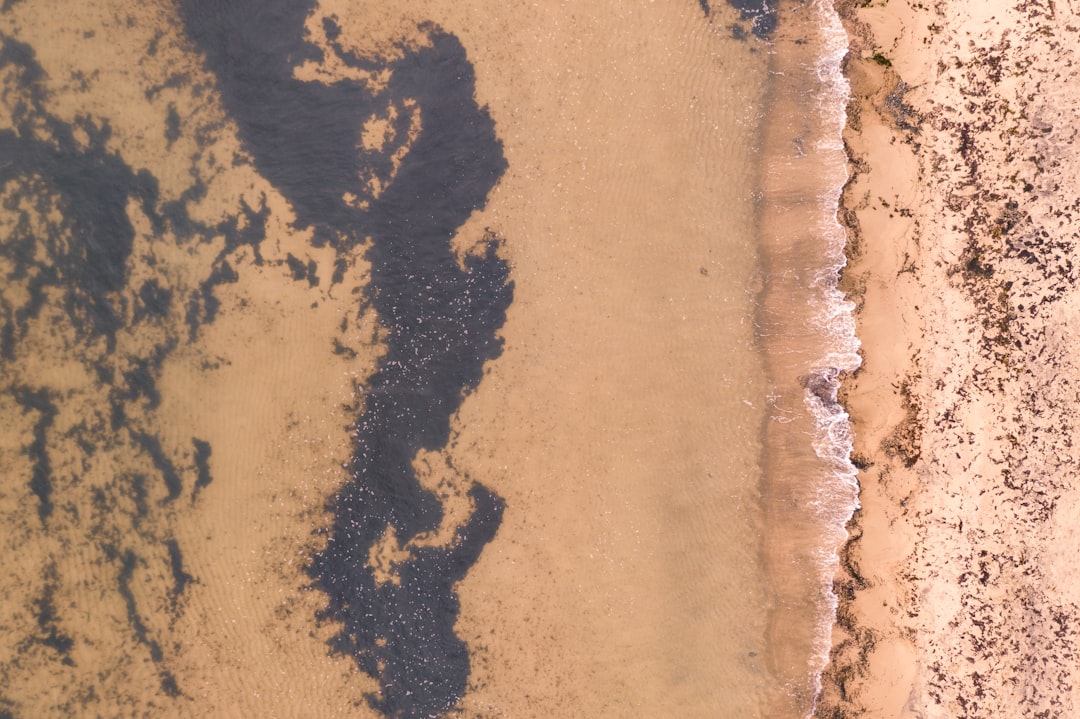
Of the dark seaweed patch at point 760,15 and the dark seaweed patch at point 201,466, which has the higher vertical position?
the dark seaweed patch at point 760,15

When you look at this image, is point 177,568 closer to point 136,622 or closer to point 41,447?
point 136,622

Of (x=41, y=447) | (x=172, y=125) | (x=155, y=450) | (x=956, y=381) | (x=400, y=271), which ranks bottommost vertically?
(x=41, y=447)

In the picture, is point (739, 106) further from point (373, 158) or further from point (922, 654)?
point (922, 654)

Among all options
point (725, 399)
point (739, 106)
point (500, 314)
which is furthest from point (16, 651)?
point (739, 106)

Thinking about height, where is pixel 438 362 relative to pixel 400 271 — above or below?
below

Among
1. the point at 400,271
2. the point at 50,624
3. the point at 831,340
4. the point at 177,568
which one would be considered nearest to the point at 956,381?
the point at 831,340

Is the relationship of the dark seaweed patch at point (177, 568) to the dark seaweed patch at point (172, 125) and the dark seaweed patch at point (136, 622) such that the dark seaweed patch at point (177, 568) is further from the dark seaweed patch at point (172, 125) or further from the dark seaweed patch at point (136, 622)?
the dark seaweed patch at point (172, 125)

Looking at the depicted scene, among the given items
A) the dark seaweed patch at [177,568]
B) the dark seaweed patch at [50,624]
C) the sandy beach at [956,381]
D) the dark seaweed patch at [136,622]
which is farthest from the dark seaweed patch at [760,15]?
the dark seaweed patch at [50,624]

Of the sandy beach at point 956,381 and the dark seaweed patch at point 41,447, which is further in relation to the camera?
the sandy beach at point 956,381
